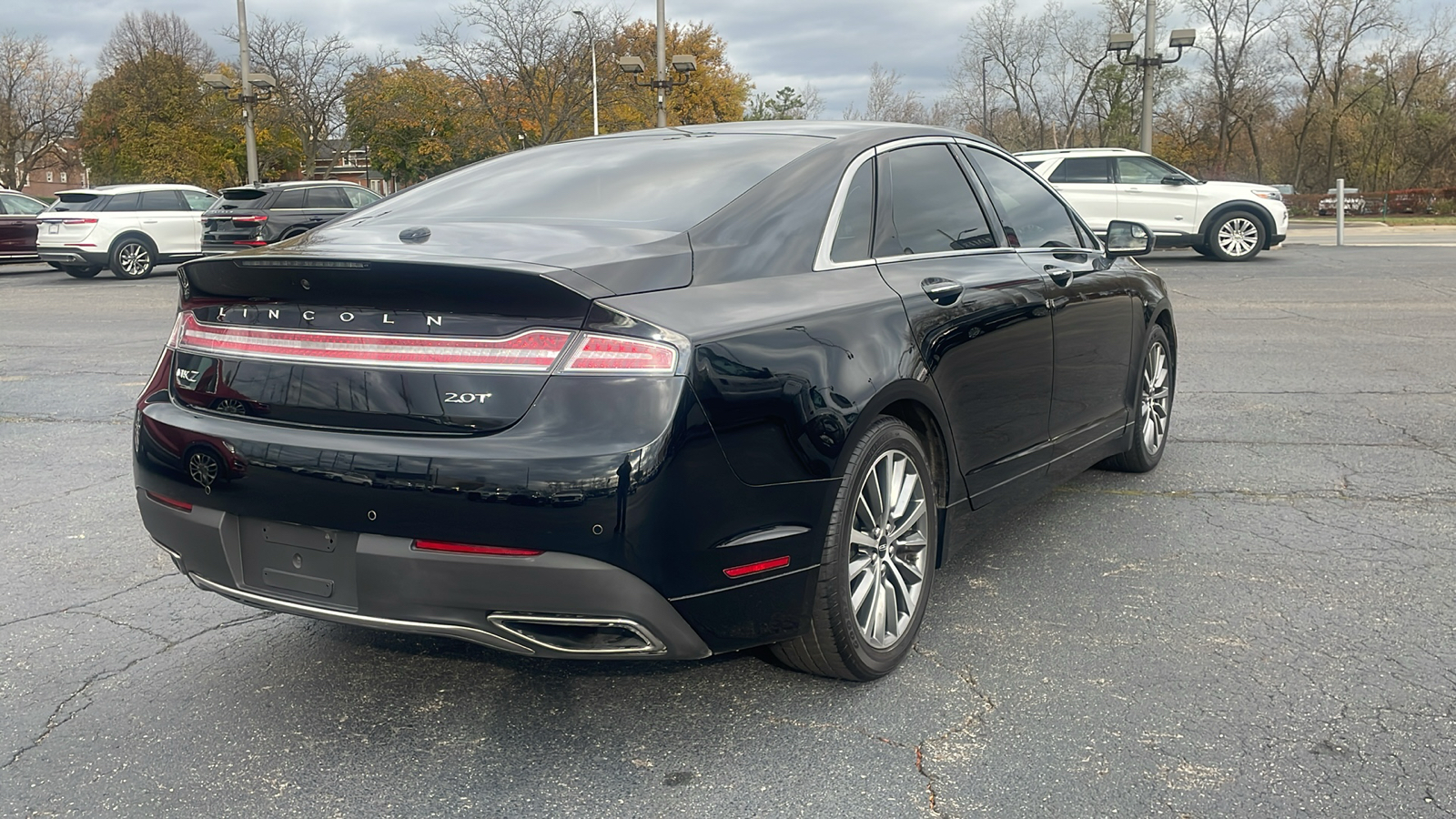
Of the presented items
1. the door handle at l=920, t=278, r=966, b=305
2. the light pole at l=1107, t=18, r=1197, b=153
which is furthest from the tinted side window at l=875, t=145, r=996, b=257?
the light pole at l=1107, t=18, r=1197, b=153

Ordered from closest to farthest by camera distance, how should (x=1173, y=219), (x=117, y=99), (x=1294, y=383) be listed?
(x=1294, y=383) < (x=1173, y=219) < (x=117, y=99)

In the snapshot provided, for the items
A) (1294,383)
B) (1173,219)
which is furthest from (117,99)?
(1294,383)

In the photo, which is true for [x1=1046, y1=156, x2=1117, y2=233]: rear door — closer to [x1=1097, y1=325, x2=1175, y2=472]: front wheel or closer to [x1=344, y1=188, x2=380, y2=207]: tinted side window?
[x1=344, y1=188, x2=380, y2=207]: tinted side window

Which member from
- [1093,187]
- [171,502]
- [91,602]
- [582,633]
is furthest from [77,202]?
[582,633]

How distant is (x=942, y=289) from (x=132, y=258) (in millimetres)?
20421

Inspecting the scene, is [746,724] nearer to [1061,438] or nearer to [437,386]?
[437,386]

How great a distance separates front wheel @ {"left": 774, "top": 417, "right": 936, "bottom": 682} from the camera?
3.02 m

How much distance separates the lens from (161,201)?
21.2 m

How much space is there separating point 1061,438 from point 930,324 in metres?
1.23

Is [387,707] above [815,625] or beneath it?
beneath

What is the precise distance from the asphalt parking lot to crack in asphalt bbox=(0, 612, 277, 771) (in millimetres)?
10

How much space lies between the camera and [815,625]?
3021mm

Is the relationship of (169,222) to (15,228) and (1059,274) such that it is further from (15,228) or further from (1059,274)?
(1059,274)

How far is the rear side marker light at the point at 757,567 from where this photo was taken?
109 inches
